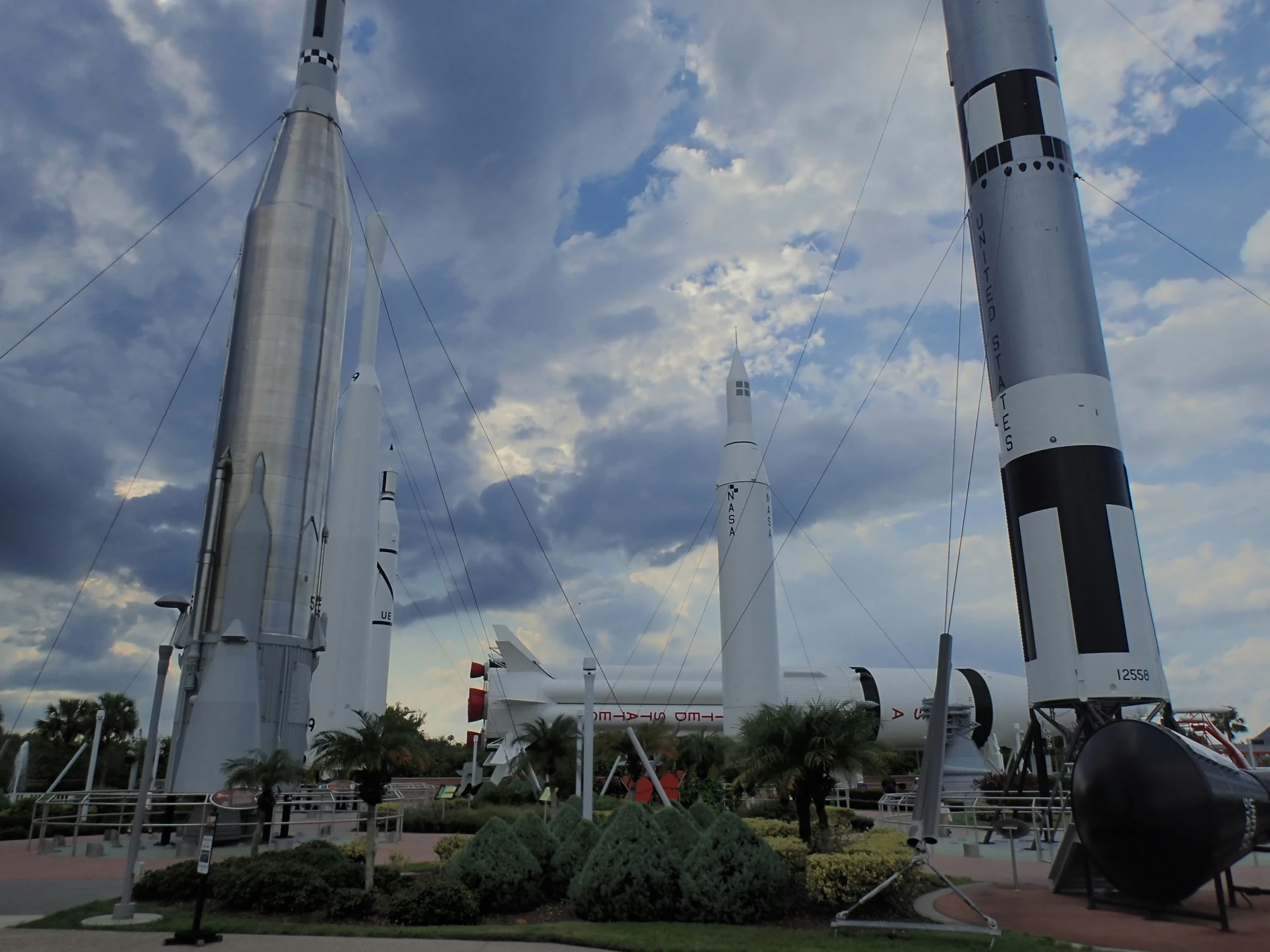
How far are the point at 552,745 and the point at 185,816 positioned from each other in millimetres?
10704

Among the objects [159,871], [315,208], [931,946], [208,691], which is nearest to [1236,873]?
[931,946]

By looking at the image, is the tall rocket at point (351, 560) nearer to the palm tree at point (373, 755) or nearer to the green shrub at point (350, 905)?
the palm tree at point (373, 755)

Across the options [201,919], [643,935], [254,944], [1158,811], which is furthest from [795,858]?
[201,919]

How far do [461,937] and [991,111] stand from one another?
2154cm

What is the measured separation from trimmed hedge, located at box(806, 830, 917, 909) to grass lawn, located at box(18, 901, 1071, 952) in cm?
95

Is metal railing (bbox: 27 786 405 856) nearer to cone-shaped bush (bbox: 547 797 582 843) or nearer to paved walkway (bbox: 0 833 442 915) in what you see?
paved walkway (bbox: 0 833 442 915)

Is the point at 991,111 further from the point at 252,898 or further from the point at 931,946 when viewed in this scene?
the point at 252,898

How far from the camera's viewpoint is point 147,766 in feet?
40.4

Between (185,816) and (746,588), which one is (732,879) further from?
(746,588)

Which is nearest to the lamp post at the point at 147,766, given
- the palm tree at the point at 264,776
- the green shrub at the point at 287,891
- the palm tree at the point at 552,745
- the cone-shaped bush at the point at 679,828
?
the green shrub at the point at 287,891

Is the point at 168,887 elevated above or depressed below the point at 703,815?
below

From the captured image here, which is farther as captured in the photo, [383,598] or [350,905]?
[383,598]

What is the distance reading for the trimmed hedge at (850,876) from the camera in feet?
41.5

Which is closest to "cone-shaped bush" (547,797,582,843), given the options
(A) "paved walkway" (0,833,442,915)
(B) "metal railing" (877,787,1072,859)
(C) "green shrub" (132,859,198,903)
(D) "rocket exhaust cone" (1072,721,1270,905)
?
(A) "paved walkway" (0,833,442,915)
